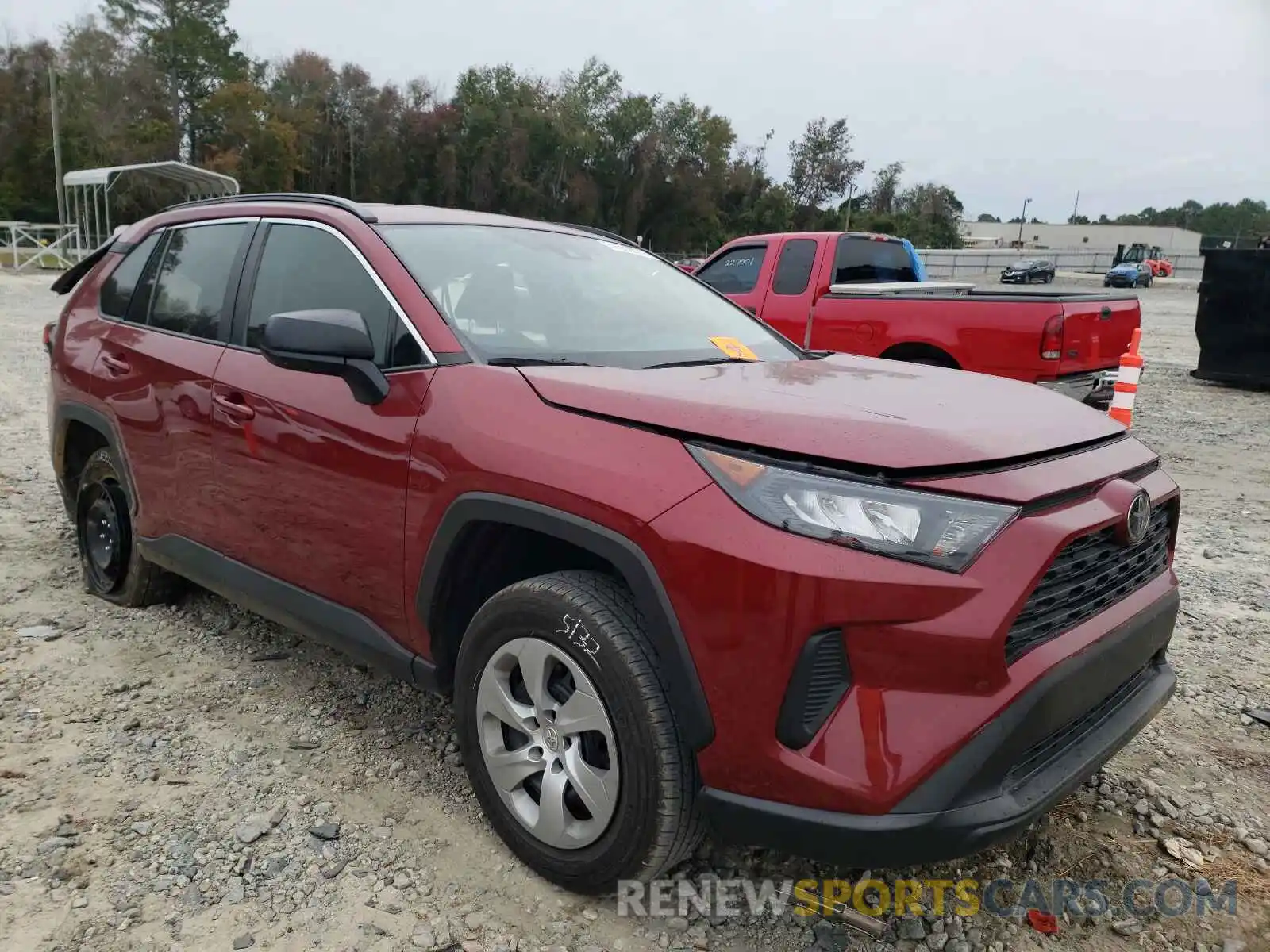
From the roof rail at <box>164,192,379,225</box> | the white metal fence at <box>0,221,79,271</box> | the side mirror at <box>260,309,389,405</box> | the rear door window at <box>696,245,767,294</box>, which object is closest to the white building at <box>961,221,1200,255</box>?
the white metal fence at <box>0,221,79,271</box>

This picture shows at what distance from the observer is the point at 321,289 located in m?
2.96

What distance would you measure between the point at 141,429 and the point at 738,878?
279 cm

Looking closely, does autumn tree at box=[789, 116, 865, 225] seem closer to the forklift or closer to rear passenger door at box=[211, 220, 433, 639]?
the forklift

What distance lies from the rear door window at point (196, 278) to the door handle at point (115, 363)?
7.5 inches

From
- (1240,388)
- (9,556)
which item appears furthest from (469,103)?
(9,556)

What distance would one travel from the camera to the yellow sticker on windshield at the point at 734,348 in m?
3.01

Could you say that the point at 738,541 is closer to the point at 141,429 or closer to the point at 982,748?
the point at 982,748

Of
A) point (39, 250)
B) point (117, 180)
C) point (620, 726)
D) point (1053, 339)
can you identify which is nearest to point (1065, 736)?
point (620, 726)

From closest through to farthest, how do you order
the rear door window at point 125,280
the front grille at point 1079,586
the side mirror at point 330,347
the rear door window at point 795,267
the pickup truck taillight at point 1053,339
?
the front grille at point 1079,586 → the side mirror at point 330,347 → the rear door window at point 125,280 → the pickup truck taillight at point 1053,339 → the rear door window at point 795,267

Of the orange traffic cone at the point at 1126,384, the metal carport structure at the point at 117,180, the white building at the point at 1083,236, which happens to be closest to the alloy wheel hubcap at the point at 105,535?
the orange traffic cone at the point at 1126,384

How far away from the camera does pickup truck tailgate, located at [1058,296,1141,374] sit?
6652mm

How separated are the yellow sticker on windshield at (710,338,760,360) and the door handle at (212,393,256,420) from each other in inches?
61.1

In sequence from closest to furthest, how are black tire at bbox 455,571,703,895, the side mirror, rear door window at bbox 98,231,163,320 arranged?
black tire at bbox 455,571,703,895, the side mirror, rear door window at bbox 98,231,163,320

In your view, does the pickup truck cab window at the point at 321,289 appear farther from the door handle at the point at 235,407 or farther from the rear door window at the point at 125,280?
the rear door window at the point at 125,280
